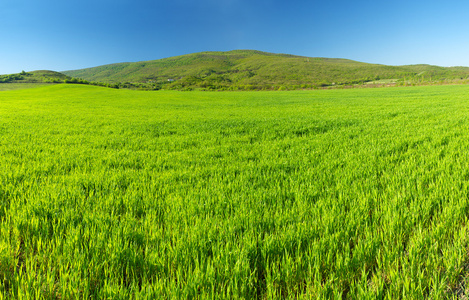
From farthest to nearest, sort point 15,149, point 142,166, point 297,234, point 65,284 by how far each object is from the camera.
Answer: point 15,149, point 142,166, point 297,234, point 65,284

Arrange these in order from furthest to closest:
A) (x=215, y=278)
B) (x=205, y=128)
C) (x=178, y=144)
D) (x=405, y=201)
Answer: (x=205, y=128) → (x=178, y=144) → (x=405, y=201) → (x=215, y=278)

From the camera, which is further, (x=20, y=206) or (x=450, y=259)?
(x=20, y=206)

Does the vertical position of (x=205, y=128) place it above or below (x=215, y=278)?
above

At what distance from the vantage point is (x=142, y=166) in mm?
4613

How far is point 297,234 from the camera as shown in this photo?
6.38 ft

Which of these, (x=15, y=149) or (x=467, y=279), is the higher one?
(x=15, y=149)

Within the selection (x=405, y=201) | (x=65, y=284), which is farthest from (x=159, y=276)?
(x=405, y=201)

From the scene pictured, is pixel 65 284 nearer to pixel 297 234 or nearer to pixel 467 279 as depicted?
pixel 297 234

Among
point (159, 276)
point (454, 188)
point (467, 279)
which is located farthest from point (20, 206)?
point (454, 188)

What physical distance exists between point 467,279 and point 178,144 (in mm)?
6381

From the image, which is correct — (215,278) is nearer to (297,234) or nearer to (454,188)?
(297,234)

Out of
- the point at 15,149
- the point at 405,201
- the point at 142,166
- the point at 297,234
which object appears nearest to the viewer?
the point at 297,234

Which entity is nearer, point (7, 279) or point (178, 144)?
point (7, 279)

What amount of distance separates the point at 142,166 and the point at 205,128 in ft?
18.0
